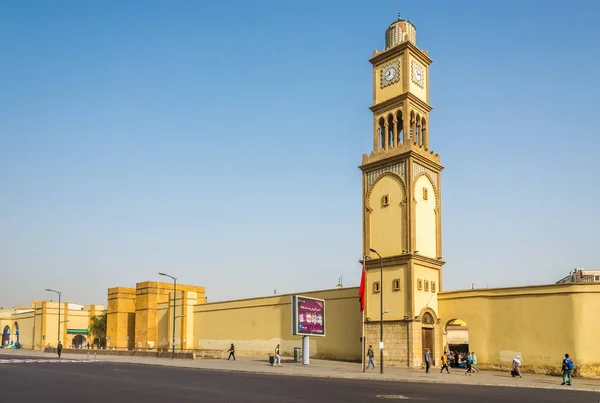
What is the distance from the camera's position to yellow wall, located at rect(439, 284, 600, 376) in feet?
130

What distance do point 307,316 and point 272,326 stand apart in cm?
1190

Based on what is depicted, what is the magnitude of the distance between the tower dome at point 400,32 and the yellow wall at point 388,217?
11.7 m

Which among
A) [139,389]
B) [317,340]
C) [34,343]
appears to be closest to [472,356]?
[317,340]

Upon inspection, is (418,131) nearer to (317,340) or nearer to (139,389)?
(317,340)

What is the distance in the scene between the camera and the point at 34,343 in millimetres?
99312

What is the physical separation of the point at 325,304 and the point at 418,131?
17.9 m

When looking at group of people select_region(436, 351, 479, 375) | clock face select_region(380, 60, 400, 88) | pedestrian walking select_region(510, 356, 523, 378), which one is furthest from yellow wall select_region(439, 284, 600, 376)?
clock face select_region(380, 60, 400, 88)

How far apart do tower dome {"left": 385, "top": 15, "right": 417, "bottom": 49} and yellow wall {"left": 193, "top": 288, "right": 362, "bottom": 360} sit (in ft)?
70.4

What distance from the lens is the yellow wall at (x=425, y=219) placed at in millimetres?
47375

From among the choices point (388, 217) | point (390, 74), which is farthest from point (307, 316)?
point (390, 74)

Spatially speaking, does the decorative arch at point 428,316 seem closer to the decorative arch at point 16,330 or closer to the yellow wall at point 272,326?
the yellow wall at point 272,326

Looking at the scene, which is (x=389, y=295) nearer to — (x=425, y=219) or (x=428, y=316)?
(x=428, y=316)

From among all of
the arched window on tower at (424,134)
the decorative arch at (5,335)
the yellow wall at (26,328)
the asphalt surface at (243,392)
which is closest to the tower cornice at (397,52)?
the arched window on tower at (424,134)

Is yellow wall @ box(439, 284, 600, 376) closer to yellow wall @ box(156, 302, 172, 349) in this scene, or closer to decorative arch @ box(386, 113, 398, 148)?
decorative arch @ box(386, 113, 398, 148)
